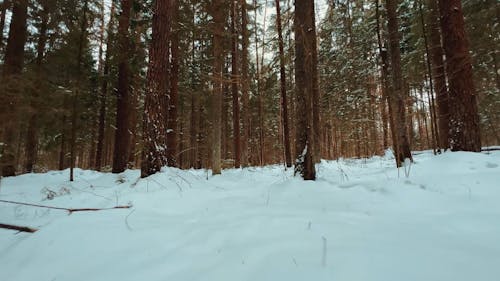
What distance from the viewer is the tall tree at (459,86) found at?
515 cm

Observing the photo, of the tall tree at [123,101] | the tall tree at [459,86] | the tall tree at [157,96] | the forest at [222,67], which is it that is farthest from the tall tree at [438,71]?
the tall tree at [123,101]

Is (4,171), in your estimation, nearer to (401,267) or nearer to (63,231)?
(63,231)

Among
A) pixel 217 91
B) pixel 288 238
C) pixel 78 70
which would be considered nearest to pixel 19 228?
pixel 288 238

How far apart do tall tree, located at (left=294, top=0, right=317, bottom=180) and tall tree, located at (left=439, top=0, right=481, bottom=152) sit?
3522 millimetres

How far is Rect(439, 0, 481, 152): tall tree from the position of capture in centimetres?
515

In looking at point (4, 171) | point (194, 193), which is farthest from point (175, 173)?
point (4, 171)

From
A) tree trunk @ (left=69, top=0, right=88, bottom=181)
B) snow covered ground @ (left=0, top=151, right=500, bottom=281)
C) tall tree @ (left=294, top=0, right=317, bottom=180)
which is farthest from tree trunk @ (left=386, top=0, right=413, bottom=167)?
tree trunk @ (left=69, top=0, right=88, bottom=181)

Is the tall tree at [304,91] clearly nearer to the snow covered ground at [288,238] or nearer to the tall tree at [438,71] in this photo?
the snow covered ground at [288,238]

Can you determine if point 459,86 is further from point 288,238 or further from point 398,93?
point 288,238

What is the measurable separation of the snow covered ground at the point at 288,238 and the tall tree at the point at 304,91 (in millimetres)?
1020

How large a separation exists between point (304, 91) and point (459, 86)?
12.2 feet

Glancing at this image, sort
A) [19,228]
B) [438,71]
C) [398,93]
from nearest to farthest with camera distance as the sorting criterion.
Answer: [19,228], [398,93], [438,71]

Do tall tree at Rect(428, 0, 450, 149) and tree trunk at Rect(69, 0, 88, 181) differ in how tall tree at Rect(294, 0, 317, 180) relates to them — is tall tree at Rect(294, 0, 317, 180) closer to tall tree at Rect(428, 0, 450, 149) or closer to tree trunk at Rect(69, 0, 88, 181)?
tall tree at Rect(428, 0, 450, 149)

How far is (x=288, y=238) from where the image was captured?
1788 millimetres
